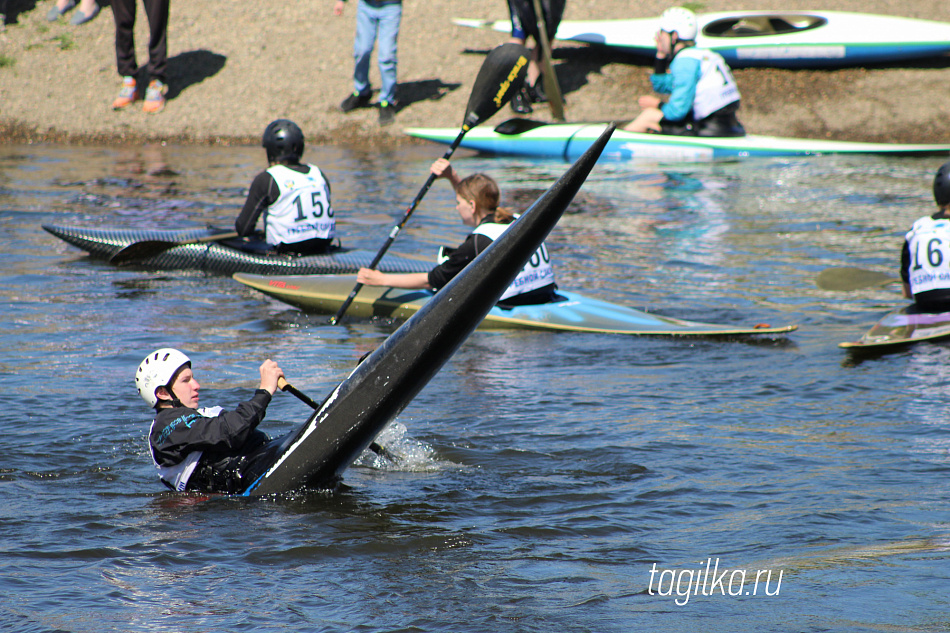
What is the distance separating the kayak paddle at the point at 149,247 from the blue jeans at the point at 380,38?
6.46m

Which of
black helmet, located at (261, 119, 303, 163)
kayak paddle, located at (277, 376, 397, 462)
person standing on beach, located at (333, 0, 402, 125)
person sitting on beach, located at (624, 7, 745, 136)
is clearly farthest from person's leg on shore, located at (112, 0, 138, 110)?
kayak paddle, located at (277, 376, 397, 462)

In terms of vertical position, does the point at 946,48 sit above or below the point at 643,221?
above

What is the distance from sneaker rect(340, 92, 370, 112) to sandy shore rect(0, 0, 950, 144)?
120 millimetres

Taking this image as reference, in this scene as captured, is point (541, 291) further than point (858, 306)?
No

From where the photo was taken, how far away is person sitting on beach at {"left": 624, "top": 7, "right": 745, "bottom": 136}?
1292 centimetres

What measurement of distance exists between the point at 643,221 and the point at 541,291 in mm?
4058

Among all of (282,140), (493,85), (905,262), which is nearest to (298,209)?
(282,140)

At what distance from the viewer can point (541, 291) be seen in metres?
7.19

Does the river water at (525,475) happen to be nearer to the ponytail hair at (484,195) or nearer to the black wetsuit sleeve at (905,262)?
the black wetsuit sleeve at (905,262)

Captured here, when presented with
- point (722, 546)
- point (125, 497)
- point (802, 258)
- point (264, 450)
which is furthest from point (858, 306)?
point (125, 497)

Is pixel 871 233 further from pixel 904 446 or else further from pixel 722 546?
pixel 722 546

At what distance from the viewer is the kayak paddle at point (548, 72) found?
1398 cm

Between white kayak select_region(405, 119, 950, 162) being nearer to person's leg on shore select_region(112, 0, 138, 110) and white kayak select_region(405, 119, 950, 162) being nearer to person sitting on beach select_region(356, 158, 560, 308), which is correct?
person's leg on shore select_region(112, 0, 138, 110)

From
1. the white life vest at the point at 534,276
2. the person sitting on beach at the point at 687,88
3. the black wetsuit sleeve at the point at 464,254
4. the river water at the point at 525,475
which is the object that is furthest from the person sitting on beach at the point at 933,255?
the person sitting on beach at the point at 687,88
